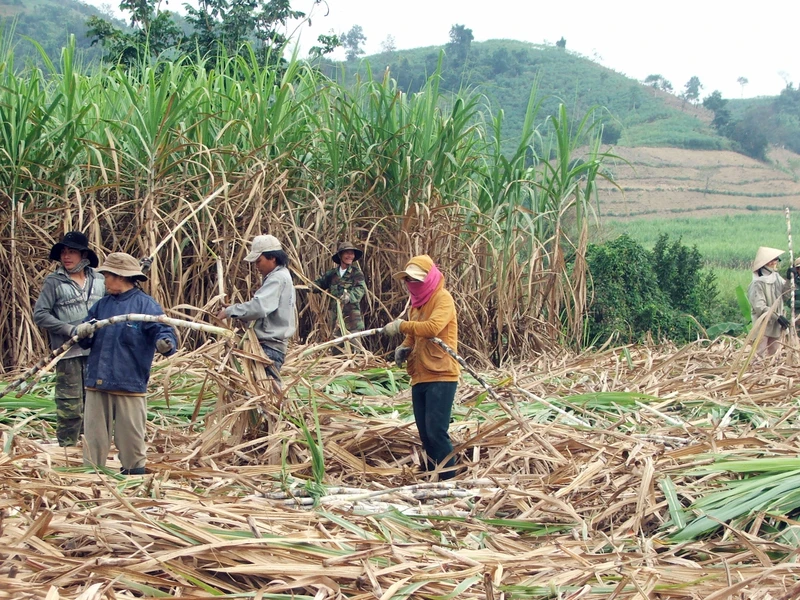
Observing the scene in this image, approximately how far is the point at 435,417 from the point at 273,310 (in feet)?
3.94

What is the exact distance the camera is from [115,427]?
14.1 ft

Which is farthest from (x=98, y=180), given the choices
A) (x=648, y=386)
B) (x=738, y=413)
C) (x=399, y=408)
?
(x=738, y=413)

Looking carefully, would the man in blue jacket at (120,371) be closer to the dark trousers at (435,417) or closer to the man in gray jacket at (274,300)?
the man in gray jacket at (274,300)

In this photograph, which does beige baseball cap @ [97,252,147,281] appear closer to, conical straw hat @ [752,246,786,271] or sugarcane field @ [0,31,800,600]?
sugarcane field @ [0,31,800,600]

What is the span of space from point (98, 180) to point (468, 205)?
3358 millimetres

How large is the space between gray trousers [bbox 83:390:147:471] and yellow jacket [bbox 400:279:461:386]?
4.67 feet

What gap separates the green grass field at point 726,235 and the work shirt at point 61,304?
74.6 ft

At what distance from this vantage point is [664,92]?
2511 inches

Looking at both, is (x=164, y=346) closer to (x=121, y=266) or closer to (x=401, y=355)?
(x=121, y=266)

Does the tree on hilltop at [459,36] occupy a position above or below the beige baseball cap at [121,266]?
above

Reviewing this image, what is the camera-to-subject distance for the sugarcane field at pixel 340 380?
3094 millimetres

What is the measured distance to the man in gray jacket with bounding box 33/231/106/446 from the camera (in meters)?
5.07

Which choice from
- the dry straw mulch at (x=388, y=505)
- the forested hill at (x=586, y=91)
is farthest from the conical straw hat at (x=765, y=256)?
the forested hill at (x=586, y=91)

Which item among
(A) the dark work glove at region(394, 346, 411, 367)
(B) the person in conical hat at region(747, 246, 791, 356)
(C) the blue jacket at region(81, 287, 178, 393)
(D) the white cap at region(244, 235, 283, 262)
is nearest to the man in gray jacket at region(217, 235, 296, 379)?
(D) the white cap at region(244, 235, 283, 262)
